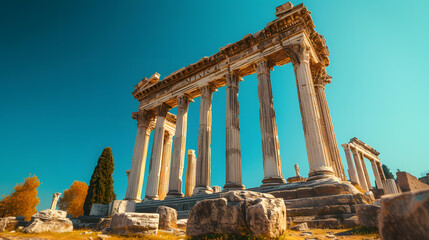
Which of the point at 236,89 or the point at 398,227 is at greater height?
the point at 236,89

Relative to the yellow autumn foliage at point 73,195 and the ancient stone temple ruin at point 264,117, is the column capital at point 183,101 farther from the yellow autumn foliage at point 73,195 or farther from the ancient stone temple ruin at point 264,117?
the yellow autumn foliage at point 73,195

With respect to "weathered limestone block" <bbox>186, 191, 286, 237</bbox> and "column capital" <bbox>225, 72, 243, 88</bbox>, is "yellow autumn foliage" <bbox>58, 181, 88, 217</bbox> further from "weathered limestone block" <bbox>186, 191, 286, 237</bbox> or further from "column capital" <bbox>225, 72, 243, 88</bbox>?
"weathered limestone block" <bbox>186, 191, 286, 237</bbox>

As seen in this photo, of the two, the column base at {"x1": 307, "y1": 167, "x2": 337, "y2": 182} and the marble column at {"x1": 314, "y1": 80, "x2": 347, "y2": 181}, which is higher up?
the marble column at {"x1": 314, "y1": 80, "x2": 347, "y2": 181}

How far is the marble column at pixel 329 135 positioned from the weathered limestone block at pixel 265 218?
31.6 ft

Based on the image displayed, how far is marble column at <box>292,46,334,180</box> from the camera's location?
10.2 meters

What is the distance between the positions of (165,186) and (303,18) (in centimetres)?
1769

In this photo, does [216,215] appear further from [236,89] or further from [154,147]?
[154,147]

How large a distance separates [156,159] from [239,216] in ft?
48.0

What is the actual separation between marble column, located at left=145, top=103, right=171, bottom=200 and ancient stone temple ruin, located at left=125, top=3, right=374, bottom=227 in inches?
2.8

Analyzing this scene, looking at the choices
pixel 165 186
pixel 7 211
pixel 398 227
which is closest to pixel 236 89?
pixel 165 186

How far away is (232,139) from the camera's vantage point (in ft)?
44.5

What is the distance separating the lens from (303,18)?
1294 cm

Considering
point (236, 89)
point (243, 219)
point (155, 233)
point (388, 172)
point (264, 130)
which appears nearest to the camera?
point (243, 219)

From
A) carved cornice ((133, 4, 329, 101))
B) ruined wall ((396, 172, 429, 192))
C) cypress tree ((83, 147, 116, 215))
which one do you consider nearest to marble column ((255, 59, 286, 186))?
carved cornice ((133, 4, 329, 101))
